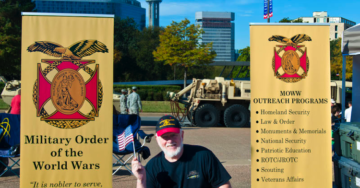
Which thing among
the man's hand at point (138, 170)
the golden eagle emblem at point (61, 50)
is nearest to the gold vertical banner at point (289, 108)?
the golden eagle emblem at point (61, 50)

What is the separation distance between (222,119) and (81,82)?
13523mm

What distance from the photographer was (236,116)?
55.6 ft

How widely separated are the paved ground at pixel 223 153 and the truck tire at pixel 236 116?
80cm

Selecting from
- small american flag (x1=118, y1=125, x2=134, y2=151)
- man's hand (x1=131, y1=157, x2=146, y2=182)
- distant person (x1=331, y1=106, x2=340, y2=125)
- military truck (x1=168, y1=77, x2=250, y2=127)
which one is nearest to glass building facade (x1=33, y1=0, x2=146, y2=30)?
military truck (x1=168, y1=77, x2=250, y2=127)

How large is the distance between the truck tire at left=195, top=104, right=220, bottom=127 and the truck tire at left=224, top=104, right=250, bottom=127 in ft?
1.39

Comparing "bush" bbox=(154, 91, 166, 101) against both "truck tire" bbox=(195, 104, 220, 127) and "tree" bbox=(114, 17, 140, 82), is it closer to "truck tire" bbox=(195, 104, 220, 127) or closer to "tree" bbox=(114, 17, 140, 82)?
"truck tire" bbox=(195, 104, 220, 127)

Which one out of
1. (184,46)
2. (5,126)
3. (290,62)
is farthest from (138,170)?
(184,46)

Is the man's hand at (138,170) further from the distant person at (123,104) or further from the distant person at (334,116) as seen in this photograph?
the distant person at (123,104)

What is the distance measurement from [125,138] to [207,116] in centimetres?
995

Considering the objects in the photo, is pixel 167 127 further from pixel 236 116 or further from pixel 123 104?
pixel 236 116

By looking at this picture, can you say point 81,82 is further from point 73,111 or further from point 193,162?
point 193,162

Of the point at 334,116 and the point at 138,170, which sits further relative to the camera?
the point at 334,116

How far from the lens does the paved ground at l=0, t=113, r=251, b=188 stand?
6.86 m

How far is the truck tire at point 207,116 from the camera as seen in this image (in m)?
16.7
